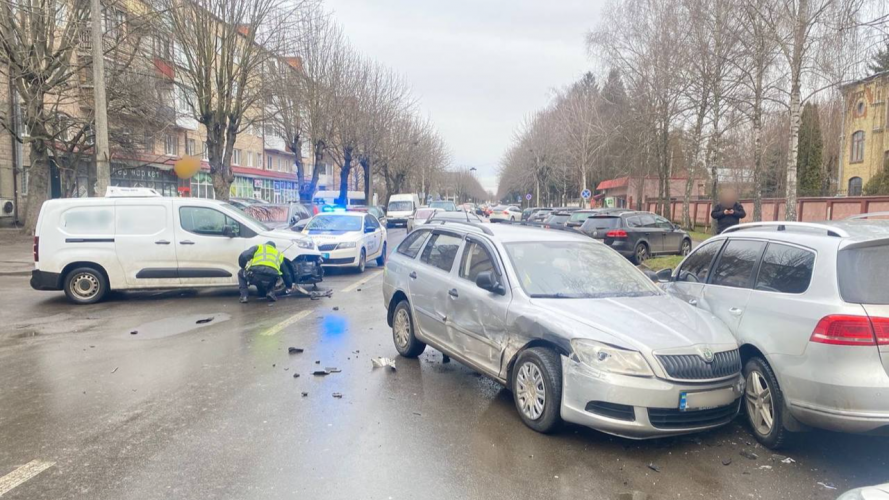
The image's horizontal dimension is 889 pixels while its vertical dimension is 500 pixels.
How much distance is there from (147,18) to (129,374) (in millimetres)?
17274

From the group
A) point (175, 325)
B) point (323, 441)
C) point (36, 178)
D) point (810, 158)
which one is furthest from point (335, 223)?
point (810, 158)

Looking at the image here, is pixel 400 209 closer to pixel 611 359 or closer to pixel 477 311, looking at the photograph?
pixel 477 311

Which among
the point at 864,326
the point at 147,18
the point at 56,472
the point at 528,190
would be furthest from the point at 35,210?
the point at 528,190

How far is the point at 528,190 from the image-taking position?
80.5 m

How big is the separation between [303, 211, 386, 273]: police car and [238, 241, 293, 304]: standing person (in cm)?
302

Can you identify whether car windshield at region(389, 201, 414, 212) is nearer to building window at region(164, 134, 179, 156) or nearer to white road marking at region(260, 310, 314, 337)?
building window at region(164, 134, 179, 156)

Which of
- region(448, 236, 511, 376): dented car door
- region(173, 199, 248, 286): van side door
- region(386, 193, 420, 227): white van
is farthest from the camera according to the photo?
region(386, 193, 420, 227): white van

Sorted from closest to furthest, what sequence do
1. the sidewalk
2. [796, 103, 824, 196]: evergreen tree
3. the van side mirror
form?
the van side mirror
the sidewalk
[796, 103, 824, 196]: evergreen tree

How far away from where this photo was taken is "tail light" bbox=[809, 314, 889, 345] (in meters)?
3.63

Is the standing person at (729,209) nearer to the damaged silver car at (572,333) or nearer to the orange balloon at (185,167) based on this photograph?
the damaged silver car at (572,333)

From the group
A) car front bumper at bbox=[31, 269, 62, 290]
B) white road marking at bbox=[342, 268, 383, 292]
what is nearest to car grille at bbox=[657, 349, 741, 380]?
white road marking at bbox=[342, 268, 383, 292]

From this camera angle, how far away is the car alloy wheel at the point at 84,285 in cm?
1031

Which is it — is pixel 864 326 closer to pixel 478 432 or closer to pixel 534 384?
pixel 534 384

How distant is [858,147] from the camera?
37.9 metres
